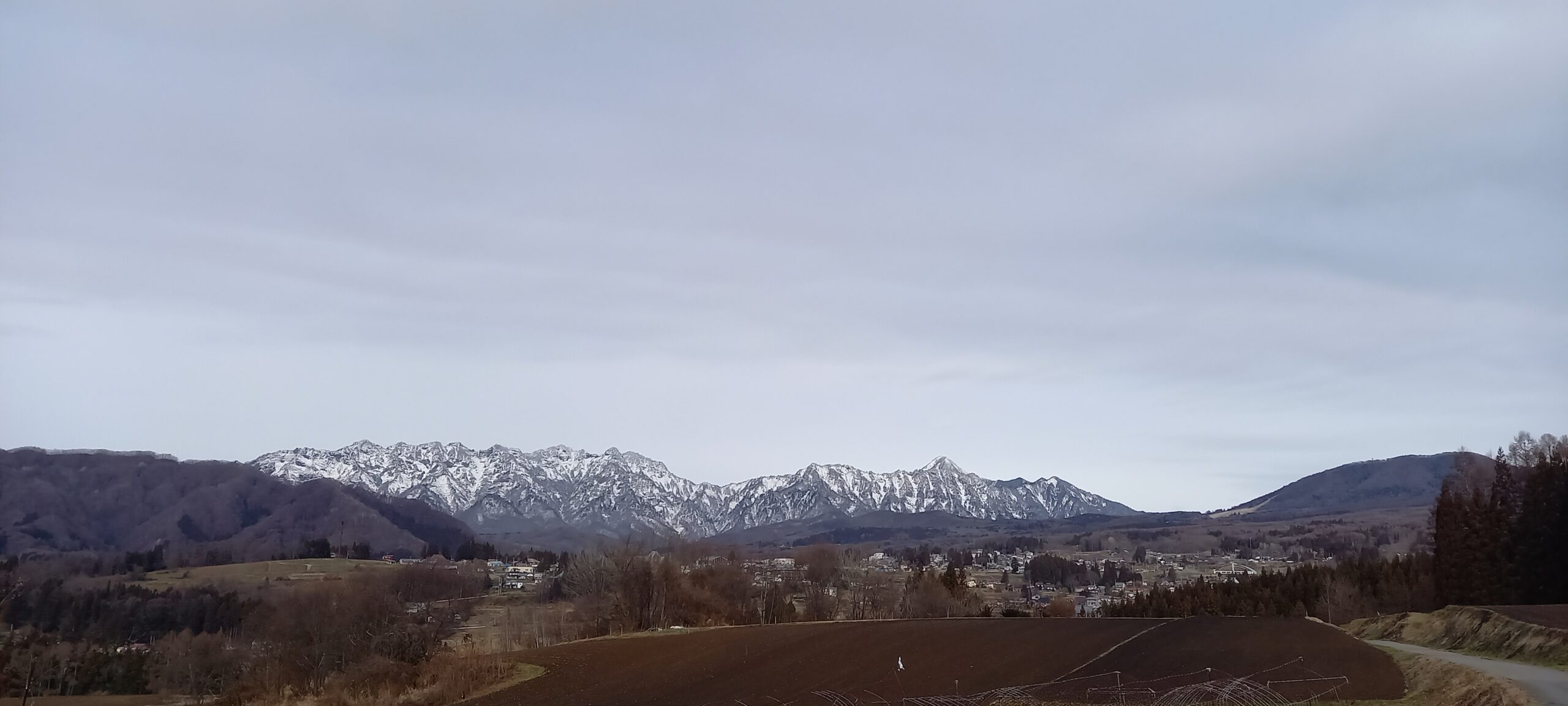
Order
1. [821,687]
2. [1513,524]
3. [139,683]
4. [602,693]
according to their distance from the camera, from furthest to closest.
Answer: [139,683] → [1513,524] → [602,693] → [821,687]

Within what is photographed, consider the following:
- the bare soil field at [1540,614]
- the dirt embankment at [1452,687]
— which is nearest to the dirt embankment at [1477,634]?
the bare soil field at [1540,614]


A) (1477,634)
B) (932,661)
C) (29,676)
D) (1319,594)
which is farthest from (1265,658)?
(29,676)

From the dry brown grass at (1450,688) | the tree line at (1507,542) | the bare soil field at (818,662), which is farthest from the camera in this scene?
the tree line at (1507,542)

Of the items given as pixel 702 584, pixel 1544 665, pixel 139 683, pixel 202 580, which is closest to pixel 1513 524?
pixel 1544 665

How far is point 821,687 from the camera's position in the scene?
4391 cm

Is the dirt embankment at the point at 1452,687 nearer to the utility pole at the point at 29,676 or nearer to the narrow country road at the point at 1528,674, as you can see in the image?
the narrow country road at the point at 1528,674

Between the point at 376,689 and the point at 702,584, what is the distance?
167 feet

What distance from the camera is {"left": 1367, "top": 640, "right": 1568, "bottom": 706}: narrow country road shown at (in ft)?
84.6

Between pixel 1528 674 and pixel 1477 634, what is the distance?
506 inches

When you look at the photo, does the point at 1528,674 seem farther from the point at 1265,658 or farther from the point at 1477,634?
the point at 1477,634

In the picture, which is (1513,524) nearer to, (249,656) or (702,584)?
(702,584)

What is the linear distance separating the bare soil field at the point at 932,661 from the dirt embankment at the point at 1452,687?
0.72 metres

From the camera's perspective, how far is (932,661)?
49281 millimetres

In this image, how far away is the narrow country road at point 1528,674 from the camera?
2578cm
